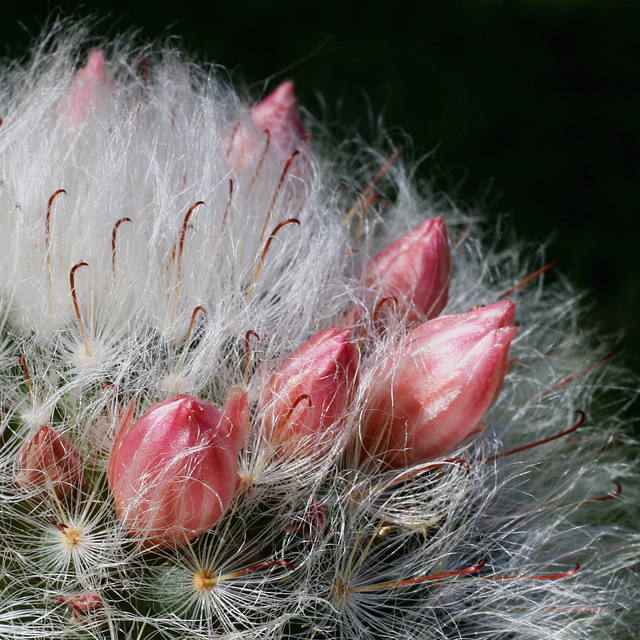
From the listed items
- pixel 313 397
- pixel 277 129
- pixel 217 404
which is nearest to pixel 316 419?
pixel 313 397

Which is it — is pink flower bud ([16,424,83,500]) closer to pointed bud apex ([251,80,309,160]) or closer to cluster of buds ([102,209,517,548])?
cluster of buds ([102,209,517,548])

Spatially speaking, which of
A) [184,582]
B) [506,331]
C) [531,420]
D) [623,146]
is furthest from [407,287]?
[623,146]

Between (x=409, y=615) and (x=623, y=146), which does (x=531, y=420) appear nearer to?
(x=409, y=615)

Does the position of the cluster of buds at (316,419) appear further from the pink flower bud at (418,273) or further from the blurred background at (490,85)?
the blurred background at (490,85)

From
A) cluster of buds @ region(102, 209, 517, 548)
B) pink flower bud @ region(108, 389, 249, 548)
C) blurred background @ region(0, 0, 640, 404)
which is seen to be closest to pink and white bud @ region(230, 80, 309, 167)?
cluster of buds @ region(102, 209, 517, 548)

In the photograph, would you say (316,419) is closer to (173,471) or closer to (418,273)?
(173,471)

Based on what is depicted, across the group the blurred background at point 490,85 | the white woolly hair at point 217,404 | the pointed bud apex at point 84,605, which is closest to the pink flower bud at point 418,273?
the white woolly hair at point 217,404
